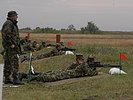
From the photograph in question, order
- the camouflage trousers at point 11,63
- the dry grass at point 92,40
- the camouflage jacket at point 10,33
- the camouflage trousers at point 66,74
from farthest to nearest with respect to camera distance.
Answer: the dry grass at point 92,40 < the camouflage trousers at point 66,74 < the camouflage trousers at point 11,63 < the camouflage jacket at point 10,33

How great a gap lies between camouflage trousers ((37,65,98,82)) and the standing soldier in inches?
29.9

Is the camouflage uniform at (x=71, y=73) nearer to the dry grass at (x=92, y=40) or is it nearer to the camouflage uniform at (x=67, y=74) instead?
the camouflage uniform at (x=67, y=74)

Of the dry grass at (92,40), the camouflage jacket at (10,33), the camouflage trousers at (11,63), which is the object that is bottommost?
the dry grass at (92,40)

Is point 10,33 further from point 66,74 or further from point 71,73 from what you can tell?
point 71,73

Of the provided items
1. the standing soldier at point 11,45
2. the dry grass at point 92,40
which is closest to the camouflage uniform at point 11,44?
the standing soldier at point 11,45

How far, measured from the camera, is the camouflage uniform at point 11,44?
11.7m

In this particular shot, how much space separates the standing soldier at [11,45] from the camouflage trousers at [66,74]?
0.76 m

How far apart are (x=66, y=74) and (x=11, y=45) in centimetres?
188

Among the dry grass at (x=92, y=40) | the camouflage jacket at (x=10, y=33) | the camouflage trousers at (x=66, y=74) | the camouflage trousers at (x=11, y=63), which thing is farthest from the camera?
the dry grass at (x=92, y=40)

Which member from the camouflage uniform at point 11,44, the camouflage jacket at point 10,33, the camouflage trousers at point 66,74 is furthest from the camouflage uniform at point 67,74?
the camouflage jacket at point 10,33

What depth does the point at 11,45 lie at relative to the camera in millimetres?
11797

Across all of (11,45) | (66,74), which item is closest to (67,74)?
(66,74)

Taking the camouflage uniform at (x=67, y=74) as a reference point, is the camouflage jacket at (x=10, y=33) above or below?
above

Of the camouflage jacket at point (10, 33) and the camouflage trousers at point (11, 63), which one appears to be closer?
the camouflage jacket at point (10, 33)
